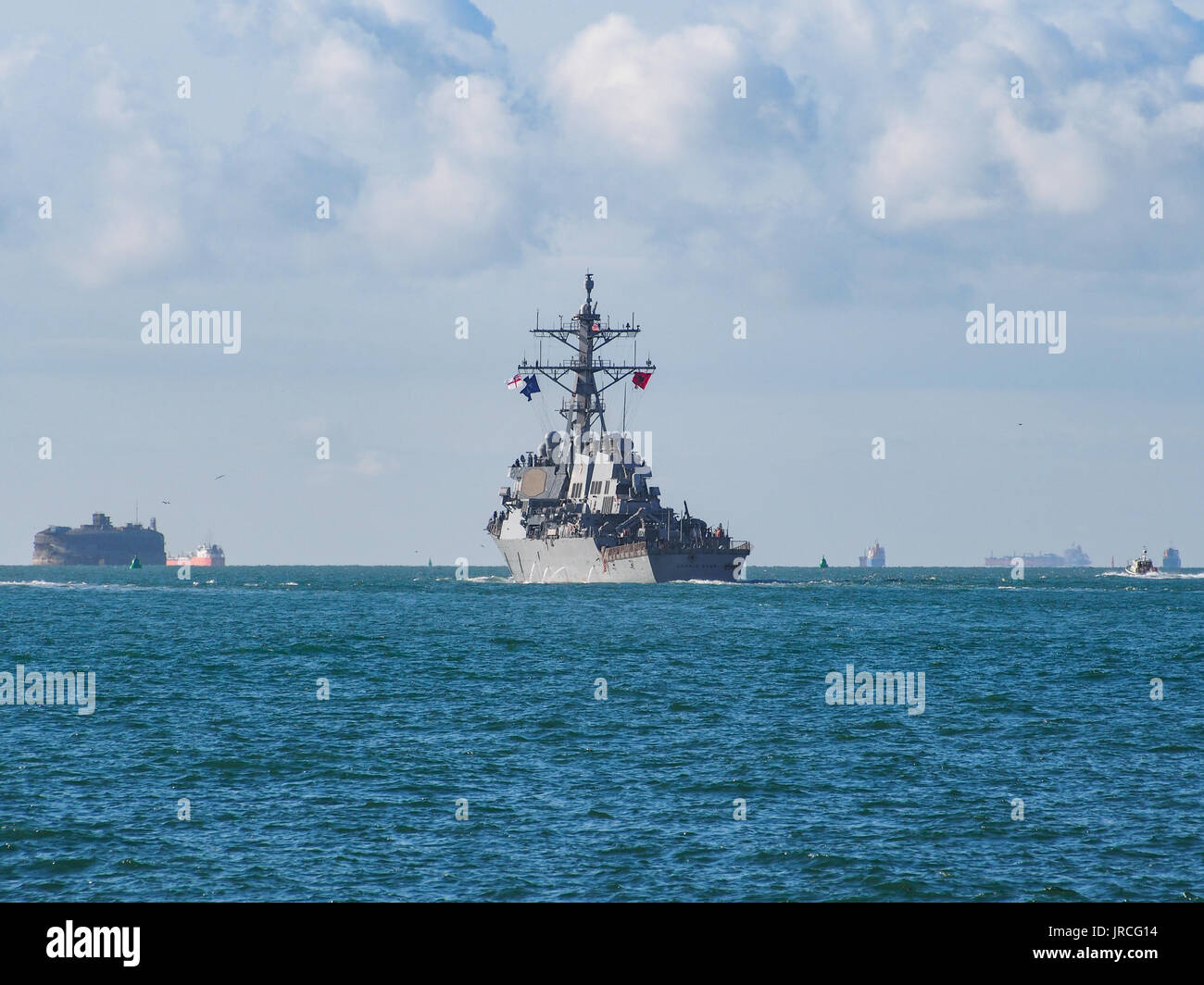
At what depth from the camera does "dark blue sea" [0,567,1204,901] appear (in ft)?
67.2

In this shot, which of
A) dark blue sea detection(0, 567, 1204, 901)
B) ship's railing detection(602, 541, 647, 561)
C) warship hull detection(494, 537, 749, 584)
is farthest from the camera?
warship hull detection(494, 537, 749, 584)

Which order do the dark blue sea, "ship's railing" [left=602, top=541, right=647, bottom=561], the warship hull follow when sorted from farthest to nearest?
the warship hull < "ship's railing" [left=602, top=541, right=647, bottom=561] < the dark blue sea

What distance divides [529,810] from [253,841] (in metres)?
5.02

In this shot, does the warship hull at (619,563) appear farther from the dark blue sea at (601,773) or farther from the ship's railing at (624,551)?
the dark blue sea at (601,773)

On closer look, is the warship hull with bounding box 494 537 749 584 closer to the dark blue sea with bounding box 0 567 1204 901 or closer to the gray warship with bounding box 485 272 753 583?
the gray warship with bounding box 485 272 753 583

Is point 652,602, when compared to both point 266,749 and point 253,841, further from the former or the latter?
point 253,841

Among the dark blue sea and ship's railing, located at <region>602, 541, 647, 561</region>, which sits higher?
ship's railing, located at <region>602, 541, 647, 561</region>

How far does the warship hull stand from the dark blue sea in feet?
162

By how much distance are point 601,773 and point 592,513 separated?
90984 mm

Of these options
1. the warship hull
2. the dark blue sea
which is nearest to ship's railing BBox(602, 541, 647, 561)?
the warship hull

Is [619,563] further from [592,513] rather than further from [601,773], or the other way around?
[601,773]

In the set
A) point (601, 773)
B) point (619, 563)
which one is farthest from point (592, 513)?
point (601, 773)

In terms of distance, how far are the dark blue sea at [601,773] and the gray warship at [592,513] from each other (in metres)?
52.1

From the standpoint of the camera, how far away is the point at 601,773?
94.1 ft
